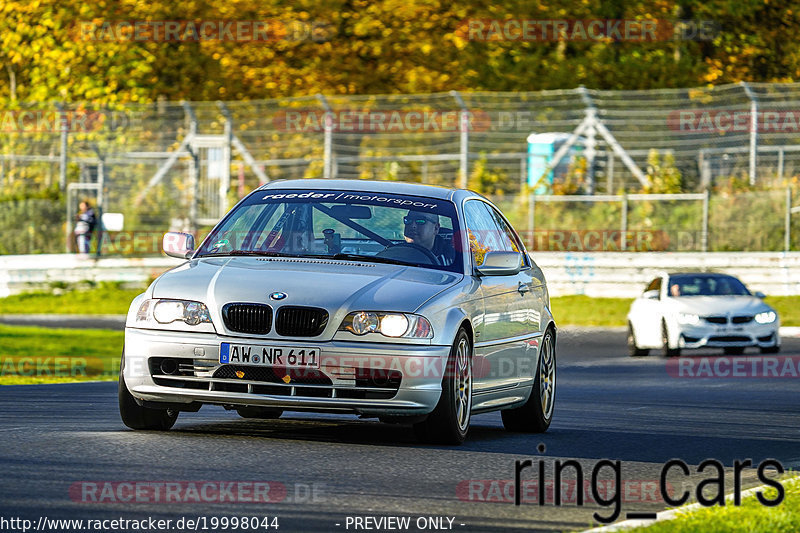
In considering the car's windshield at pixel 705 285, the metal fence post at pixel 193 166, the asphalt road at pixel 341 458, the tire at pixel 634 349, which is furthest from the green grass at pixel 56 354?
the metal fence post at pixel 193 166

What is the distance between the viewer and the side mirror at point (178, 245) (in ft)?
37.2

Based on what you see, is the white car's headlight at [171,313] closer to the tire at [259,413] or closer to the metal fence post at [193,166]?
the tire at [259,413]

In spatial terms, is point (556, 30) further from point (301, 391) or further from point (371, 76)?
point (301, 391)

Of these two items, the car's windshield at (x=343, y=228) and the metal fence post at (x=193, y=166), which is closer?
Answer: the car's windshield at (x=343, y=228)

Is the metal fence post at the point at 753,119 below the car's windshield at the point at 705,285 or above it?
above

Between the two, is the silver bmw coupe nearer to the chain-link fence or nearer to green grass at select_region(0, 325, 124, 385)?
green grass at select_region(0, 325, 124, 385)

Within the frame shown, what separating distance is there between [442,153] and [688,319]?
1320 centimetres

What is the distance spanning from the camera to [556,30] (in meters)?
41.8

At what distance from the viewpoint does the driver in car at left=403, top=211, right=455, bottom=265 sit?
1115 centimetres

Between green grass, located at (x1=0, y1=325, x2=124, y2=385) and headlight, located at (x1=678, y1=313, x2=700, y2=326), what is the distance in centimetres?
773

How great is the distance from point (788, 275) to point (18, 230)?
16.9 metres

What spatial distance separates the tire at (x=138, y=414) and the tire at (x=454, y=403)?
1618 mm

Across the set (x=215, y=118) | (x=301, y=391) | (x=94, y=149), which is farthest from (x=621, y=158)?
(x=301, y=391)

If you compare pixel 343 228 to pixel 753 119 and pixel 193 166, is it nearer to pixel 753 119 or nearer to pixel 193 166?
pixel 753 119
